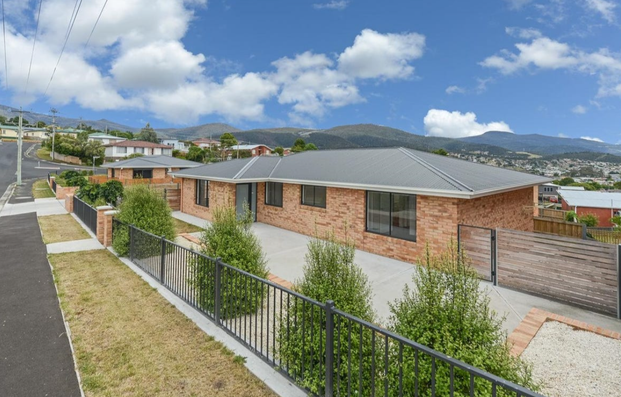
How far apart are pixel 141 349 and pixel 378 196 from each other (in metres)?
8.19

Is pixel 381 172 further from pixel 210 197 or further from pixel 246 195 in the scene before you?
pixel 210 197

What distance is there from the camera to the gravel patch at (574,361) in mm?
3891

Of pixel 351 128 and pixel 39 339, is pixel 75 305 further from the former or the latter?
pixel 351 128

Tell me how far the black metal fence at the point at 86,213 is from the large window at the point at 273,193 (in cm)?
738

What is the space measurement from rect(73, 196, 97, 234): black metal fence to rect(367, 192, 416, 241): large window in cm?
1072

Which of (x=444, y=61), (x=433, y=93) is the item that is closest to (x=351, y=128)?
(x=433, y=93)

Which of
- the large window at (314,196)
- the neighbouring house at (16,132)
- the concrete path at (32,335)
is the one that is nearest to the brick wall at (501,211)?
the large window at (314,196)

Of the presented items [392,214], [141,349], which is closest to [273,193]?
[392,214]

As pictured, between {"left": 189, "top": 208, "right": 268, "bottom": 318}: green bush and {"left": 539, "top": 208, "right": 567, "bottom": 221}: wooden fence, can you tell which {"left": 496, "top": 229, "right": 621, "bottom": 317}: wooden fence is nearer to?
{"left": 189, "top": 208, "right": 268, "bottom": 318}: green bush

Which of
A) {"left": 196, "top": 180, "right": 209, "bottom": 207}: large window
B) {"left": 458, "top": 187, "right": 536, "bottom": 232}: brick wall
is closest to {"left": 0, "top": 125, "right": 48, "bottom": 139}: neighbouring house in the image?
{"left": 196, "top": 180, "right": 209, "bottom": 207}: large window

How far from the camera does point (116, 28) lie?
13.2m

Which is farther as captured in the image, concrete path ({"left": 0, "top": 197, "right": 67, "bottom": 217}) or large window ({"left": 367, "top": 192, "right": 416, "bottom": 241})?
concrete path ({"left": 0, "top": 197, "right": 67, "bottom": 217})

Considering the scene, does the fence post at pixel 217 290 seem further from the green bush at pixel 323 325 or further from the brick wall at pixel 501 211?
the brick wall at pixel 501 211

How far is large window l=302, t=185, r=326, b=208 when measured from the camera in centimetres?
1293
